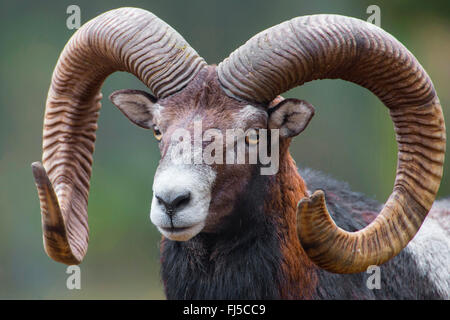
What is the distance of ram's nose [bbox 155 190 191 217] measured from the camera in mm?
5152

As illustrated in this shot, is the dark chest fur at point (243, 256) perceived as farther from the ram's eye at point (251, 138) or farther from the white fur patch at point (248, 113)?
the white fur patch at point (248, 113)

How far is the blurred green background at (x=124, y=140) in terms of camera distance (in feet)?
44.0

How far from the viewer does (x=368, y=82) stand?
598 centimetres

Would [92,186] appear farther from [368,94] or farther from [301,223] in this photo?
[301,223]

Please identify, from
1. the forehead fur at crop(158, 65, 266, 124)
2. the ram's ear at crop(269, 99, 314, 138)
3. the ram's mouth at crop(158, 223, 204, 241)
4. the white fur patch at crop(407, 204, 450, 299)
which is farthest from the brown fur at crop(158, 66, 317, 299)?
the white fur patch at crop(407, 204, 450, 299)

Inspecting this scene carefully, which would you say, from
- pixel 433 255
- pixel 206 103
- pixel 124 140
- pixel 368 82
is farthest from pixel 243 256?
pixel 124 140

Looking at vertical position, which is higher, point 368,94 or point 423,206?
point 368,94

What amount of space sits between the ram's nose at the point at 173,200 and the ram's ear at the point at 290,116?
110cm

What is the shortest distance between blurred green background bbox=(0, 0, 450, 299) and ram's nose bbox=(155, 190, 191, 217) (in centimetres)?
834

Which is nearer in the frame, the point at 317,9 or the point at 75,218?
the point at 75,218

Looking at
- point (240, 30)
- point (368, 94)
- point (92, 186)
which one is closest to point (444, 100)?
point (368, 94)

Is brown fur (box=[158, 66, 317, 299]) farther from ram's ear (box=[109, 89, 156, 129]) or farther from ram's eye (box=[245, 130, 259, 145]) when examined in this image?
ram's ear (box=[109, 89, 156, 129])

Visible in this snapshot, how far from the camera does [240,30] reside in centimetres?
1385
